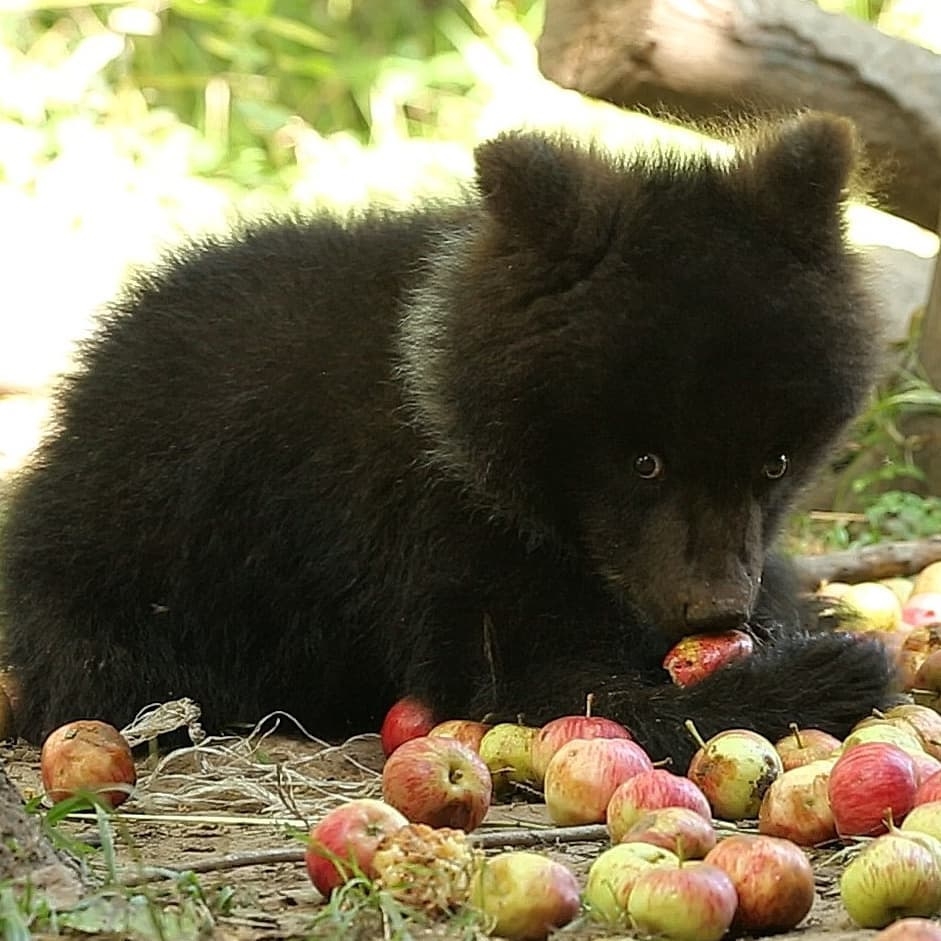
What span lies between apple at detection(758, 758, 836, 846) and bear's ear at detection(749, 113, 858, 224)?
54.2 inches

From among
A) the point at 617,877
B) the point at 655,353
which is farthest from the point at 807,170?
the point at 617,877

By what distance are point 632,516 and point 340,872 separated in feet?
5.00

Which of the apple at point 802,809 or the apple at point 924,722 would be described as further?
the apple at point 924,722

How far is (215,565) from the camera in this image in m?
4.63

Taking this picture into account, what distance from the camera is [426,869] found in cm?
277

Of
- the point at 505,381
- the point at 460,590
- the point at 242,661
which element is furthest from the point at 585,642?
the point at 242,661

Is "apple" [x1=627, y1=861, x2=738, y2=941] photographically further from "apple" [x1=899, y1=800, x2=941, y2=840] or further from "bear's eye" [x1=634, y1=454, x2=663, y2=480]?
"bear's eye" [x1=634, y1=454, x2=663, y2=480]

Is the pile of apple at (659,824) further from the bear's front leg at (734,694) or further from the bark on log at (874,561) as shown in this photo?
the bark on log at (874,561)

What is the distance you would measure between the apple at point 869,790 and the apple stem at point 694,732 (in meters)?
0.37

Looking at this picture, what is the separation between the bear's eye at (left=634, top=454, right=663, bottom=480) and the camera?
13.3 feet

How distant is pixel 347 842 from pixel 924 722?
167cm

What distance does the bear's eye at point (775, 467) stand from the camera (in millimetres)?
4117

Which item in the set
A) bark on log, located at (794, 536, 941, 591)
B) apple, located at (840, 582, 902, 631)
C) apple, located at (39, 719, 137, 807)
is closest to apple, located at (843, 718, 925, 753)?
apple, located at (39, 719, 137, 807)

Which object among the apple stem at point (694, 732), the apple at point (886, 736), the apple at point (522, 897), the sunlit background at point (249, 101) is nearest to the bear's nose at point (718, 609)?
the apple stem at point (694, 732)
